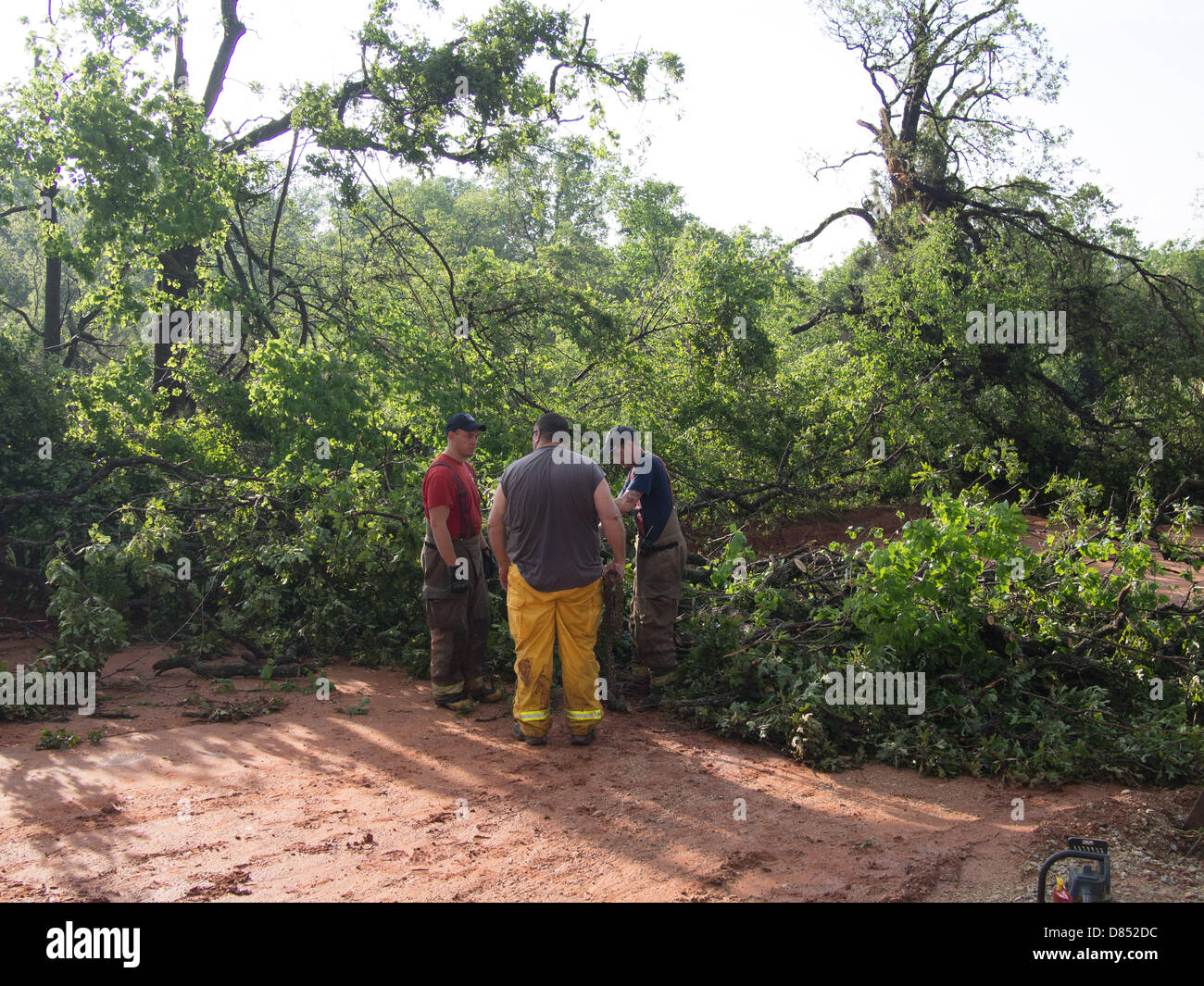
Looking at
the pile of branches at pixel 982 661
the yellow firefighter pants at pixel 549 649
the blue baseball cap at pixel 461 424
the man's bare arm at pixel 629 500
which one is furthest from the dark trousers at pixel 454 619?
the pile of branches at pixel 982 661

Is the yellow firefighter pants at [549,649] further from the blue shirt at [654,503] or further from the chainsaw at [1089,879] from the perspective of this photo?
the chainsaw at [1089,879]

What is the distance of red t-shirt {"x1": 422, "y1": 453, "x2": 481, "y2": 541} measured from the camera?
617 centimetres

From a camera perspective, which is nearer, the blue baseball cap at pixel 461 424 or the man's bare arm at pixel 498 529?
the man's bare arm at pixel 498 529

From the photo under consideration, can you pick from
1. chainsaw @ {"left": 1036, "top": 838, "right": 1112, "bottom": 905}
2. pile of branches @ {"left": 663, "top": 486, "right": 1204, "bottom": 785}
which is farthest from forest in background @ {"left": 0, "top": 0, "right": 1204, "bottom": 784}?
chainsaw @ {"left": 1036, "top": 838, "right": 1112, "bottom": 905}

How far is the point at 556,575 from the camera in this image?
5398 mm

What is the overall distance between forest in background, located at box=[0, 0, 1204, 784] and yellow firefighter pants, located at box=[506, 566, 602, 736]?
983mm

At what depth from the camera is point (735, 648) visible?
21.4 ft

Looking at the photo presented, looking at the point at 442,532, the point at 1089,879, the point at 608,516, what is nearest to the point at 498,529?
the point at 442,532

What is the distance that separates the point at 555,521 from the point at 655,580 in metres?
1.33

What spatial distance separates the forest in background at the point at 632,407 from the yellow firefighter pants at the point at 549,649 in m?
0.98

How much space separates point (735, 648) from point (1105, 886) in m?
3.77

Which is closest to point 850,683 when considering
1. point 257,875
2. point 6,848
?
point 257,875

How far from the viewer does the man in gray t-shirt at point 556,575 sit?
5.43 metres

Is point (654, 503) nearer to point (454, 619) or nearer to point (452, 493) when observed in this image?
point (452, 493)
